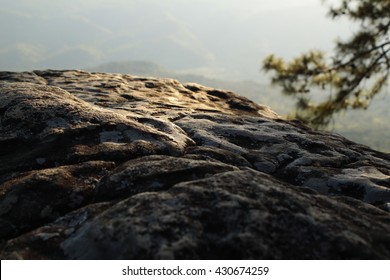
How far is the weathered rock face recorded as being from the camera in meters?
3.38

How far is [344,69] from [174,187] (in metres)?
17.5

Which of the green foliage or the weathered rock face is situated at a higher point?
the green foliage

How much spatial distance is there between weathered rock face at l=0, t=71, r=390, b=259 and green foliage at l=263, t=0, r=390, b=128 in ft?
37.9

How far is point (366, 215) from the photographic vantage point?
414cm

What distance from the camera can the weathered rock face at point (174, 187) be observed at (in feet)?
11.1

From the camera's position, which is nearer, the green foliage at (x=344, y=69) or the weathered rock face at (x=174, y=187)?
the weathered rock face at (x=174, y=187)

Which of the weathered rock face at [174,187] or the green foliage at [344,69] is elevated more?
the green foliage at [344,69]

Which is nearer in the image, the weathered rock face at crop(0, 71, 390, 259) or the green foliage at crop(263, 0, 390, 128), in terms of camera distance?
the weathered rock face at crop(0, 71, 390, 259)

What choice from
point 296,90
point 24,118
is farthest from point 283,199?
point 296,90

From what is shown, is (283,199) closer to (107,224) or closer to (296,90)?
(107,224)

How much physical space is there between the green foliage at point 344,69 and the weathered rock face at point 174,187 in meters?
11.6

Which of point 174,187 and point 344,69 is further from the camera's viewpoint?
point 344,69

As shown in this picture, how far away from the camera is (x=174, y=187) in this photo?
161 inches

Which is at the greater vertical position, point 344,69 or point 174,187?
point 344,69
